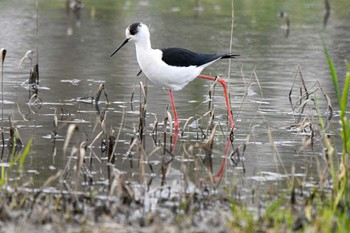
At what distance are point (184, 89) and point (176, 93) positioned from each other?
1.04 ft

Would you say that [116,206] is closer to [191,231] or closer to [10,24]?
[191,231]

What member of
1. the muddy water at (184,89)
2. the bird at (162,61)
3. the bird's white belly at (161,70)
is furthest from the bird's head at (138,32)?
the muddy water at (184,89)

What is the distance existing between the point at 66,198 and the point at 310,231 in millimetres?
1702

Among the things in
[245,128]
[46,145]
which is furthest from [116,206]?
[245,128]

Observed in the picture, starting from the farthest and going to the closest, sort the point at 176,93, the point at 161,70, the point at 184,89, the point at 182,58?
1. the point at 184,89
2. the point at 176,93
3. the point at 182,58
4. the point at 161,70

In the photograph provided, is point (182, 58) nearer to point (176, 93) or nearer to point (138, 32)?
point (138, 32)

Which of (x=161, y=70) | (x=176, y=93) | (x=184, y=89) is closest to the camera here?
(x=161, y=70)

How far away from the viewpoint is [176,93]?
36.2ft

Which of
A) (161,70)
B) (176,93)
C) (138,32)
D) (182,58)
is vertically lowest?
(176,93)

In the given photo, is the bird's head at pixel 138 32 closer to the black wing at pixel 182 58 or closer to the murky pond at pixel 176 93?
the black wing at pixel 182 58

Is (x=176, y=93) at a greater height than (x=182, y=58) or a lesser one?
lesser

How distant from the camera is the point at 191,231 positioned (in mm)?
5590

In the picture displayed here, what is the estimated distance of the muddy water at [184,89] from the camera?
7789 mm

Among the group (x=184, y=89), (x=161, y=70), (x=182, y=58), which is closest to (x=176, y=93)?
(x=184, y=89)
